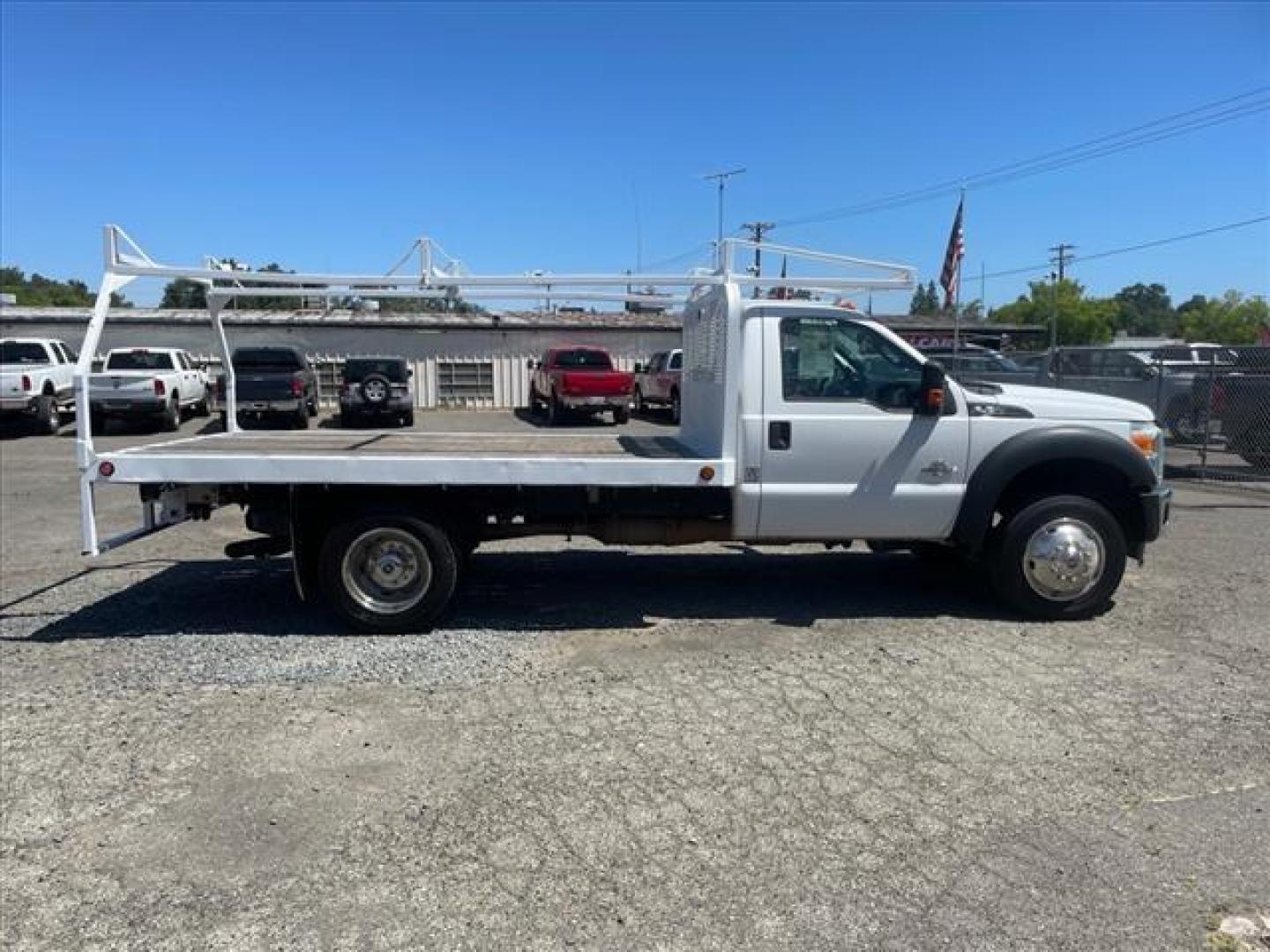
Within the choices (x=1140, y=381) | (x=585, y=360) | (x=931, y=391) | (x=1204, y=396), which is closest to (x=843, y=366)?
(x=931, y=391)

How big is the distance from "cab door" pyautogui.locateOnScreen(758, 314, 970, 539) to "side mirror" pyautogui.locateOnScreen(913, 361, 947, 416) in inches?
1.9

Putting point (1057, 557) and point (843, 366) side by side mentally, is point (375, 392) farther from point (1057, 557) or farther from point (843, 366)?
point (1057, 557)

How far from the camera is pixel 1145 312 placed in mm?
146625

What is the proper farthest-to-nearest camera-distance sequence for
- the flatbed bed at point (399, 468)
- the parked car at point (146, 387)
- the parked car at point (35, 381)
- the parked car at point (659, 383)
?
the parked car at point (659, 383)
the parked car at point (146, 387)
the parked car at point (35, 381)
the flatbed bed at point (399, 468)

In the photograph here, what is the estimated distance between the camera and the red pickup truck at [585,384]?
2323 centimetres

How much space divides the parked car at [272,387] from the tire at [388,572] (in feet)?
47.7

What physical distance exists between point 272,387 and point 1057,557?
691 inches

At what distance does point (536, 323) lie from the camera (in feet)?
102

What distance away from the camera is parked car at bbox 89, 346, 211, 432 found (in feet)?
68.7

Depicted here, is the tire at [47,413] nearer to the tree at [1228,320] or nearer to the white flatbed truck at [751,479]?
the white flatbed truck at [751,479]

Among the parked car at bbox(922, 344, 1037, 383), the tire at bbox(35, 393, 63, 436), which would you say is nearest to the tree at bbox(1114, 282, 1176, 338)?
the parked car at bbox(922, 344, 1037, 383)

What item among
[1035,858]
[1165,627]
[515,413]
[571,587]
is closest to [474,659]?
[571,587]

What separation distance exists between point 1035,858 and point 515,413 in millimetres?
25906

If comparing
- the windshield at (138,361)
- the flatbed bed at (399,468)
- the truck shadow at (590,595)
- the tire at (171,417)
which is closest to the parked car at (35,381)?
the windshield at (138,361)
